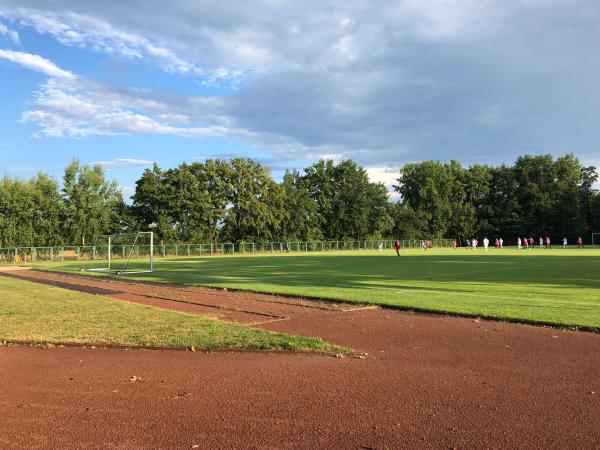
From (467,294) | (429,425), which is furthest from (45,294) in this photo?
(429,425)

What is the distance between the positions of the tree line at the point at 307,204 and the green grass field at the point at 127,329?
40493 mm

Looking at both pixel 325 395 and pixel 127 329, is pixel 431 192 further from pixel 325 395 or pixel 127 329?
pixel 325 395

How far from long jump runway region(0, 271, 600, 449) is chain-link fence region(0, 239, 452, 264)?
28.2m

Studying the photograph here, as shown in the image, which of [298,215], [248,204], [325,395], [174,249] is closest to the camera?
[325,395]

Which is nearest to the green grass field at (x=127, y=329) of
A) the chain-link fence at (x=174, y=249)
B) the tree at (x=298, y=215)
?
the chain-link fence at (x=174, y=249)

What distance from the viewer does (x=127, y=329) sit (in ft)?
33.4

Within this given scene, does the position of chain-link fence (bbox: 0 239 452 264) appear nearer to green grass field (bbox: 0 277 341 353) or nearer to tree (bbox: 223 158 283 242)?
tree (bbox: 223 158 283 242)

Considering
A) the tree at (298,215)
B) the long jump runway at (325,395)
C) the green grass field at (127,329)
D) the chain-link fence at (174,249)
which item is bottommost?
the long jump runway at (325,395)

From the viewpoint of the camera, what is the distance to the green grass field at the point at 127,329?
882 centimetres

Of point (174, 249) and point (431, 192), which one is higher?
point (431, 192)

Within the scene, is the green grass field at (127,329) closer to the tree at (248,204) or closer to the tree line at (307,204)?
the tree line at (307,204)

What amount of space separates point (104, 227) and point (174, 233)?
927cm

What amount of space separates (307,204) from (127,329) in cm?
7921

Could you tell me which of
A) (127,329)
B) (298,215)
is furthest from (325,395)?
(298,215)
